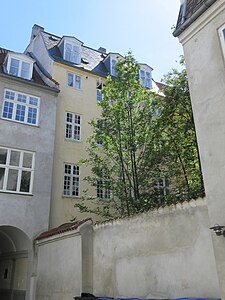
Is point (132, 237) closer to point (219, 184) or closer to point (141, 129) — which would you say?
point (219, 184)

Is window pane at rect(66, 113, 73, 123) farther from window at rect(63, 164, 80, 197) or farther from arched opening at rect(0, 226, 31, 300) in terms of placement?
arched opening at rect(0, 226, 31, 300)

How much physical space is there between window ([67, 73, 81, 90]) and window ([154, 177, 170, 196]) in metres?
8.71

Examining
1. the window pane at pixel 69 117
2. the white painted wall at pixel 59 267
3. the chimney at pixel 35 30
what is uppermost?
the chimney at pixel 35 30

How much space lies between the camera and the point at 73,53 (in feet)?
66.5

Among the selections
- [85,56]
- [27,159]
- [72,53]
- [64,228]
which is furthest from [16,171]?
[85,56]

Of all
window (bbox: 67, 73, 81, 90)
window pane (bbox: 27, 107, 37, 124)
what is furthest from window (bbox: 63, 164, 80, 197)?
window (bbox: 67, 73, 81, 90)

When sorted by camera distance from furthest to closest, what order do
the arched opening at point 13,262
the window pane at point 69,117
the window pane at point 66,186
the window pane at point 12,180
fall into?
1. the window pane at point 69,117
2. the window pane at point 66,186
3. the window pane at point 12,180
4. the arched opening at point 13,262

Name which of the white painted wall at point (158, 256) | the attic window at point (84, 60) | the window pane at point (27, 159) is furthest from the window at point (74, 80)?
the white painted wall at point (158, 256)

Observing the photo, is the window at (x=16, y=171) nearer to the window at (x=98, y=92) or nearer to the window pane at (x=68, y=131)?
the window pane at (x=68, y=131)

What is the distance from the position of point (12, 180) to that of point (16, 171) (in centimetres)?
49

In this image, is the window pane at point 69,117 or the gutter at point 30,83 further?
the window pane at point 69,117

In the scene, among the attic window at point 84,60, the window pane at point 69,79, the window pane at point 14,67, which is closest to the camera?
the window pane at point 14,67

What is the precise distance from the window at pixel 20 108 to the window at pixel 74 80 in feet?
11.0

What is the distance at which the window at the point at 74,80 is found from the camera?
1884 cm
